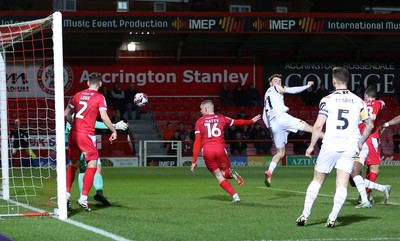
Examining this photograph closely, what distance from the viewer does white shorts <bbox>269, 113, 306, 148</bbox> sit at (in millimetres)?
18438

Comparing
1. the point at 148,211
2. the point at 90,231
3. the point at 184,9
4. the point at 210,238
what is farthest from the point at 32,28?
the point at 184,9

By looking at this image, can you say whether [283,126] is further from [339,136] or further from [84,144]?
[339,136]

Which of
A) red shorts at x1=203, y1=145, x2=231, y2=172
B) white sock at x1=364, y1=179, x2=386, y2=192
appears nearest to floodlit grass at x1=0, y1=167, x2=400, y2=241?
white sock at x1=364, y1=179, x2=386, y2=192

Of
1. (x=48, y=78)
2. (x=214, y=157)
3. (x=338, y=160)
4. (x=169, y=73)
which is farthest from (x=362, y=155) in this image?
(x=169, y=73)

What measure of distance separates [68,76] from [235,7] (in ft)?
40.2

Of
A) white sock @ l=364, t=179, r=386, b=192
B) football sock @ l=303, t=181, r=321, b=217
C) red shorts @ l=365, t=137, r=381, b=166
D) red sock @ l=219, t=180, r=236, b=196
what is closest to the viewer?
football sock @ l=303, t=181, r=321, b=217

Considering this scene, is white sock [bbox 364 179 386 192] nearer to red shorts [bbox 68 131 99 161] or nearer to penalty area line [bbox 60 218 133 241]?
red shorts [bbox 68 131 99 161]

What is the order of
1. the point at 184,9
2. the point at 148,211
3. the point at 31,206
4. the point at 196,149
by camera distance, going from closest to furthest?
the point at 148,211
the point at 31,206
the point at 196,149
the point at 184,9

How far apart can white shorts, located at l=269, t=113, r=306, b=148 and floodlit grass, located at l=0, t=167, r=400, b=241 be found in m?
1.11

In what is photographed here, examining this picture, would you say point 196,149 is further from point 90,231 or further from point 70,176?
point 90,231

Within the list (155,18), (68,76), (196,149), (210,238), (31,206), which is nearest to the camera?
(210,238)

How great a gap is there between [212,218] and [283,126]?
250 inches

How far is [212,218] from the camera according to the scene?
12.6m

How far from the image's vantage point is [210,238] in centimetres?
1012
